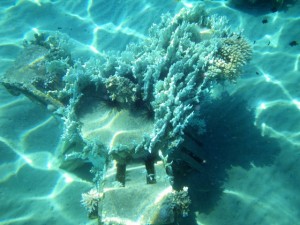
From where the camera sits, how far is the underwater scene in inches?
157

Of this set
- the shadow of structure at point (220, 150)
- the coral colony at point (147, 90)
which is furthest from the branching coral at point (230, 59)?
the shadow of structure at point (220, 150)

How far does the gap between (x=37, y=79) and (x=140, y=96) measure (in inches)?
85.4

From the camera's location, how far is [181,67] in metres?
4.31

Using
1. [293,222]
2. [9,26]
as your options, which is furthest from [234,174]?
[9,26]

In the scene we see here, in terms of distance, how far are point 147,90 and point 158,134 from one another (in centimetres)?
80

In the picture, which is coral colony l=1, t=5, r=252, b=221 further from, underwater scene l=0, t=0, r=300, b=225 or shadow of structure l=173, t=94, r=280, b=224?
shadow of structure l=173, t=94, r=280, b=224

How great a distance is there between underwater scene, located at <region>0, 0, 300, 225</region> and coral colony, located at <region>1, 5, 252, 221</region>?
0.06 ft

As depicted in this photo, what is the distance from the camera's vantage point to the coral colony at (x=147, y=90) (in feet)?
13.2

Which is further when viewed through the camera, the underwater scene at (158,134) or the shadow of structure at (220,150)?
the shadow of structure at (220,150)

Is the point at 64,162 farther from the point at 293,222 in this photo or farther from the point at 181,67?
the point at 293,222

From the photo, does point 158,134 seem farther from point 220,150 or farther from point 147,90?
point 220,150

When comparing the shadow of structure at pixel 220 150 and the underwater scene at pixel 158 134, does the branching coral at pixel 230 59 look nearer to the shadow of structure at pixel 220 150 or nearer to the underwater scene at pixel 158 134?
the underwater scene at pixel 158 134

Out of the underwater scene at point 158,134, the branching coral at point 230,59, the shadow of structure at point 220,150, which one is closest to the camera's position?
the underwater scene at point 158,134

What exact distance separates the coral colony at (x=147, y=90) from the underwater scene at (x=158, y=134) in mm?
18
